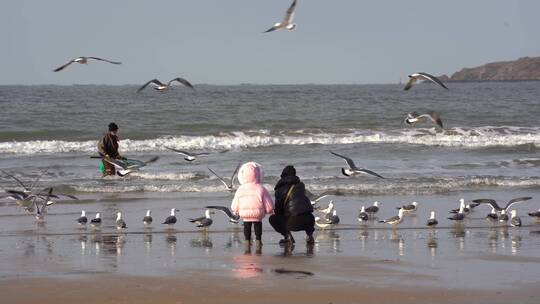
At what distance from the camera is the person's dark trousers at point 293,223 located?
12.2 metres

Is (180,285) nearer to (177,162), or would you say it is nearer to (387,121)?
(177,162)

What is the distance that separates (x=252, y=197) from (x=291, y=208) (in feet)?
1.81

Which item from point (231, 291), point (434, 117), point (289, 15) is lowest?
point (231, 291)

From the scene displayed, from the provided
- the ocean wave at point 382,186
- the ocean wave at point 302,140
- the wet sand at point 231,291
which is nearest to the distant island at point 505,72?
the ocean wave at point 302,140

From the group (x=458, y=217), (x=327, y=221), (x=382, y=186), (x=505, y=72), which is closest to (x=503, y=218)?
(x=458, y=217)

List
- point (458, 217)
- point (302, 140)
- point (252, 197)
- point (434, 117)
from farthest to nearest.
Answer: point (302, 140), point (458, 217), point (434, 117), point (252, 197)

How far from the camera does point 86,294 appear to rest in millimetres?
9070

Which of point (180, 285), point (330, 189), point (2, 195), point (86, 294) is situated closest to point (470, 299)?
point (180, 285)

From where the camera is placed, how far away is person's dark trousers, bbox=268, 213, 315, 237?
12.2 m

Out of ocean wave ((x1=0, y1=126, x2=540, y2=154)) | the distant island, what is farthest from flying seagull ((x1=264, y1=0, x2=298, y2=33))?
the distant island

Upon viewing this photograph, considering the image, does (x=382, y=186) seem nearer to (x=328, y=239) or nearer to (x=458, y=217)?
(x=458, y=217)

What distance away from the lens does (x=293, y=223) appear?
40.1ft

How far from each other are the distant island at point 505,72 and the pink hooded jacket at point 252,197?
129247 millimetres

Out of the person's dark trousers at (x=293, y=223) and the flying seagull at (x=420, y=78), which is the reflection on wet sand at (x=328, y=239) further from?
the flying seagull at (x=420, y=78)
